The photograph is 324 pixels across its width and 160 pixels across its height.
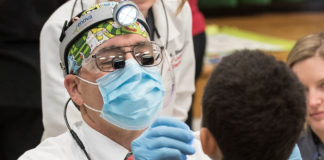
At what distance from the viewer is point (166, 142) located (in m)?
1.59

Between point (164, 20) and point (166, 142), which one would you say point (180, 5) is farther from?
point (166, 142)

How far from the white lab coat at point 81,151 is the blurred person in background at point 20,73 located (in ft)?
3.27

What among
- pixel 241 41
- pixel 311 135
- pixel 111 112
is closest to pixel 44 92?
pixel 111 112

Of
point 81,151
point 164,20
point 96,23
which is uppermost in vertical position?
point 96,23

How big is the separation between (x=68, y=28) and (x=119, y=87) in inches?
11.6

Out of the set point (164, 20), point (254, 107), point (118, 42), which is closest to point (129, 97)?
point (118, 42)

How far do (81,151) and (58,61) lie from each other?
0.59m

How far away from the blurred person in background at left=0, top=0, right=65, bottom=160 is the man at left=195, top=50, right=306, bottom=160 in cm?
159

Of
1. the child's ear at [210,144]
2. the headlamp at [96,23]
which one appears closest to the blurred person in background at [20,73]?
the headlamp at [96,23]

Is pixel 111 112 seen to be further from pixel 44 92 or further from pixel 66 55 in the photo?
pixel 44 92

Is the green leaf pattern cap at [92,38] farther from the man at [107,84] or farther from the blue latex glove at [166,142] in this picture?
the blue latex glove at [166,142]

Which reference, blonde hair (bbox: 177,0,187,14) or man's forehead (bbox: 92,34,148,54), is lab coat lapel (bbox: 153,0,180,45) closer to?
blonde hair (bbox: 177,0,187,14)

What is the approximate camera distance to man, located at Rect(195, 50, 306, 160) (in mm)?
1383

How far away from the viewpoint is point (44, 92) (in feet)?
7.93
